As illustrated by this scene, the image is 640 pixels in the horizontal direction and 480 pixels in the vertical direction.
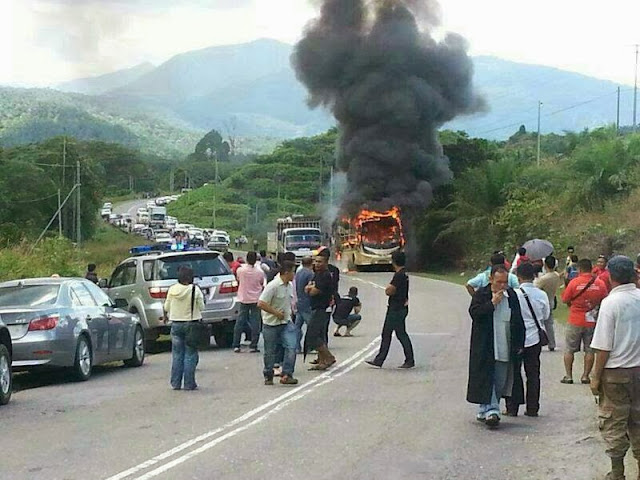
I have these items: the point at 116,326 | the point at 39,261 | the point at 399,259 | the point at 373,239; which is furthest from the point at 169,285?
the point at 373,239

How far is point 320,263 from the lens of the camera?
15.1m

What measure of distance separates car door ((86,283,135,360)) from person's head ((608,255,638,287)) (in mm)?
9261

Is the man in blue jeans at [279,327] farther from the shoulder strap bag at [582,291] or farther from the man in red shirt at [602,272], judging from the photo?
the man in red shirt at [602,272]

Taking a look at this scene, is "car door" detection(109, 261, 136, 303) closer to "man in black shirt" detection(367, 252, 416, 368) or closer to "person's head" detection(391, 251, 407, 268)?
"man in black shirt" detection(367, 252, 416, 368)

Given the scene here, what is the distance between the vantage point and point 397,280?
49.6 feet

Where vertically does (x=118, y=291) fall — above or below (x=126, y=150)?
below

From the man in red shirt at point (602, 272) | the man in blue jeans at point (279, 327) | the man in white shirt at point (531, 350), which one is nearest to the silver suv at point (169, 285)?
the man in blue jeans at point (279, 327)

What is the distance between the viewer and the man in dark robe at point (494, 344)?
1029 cm

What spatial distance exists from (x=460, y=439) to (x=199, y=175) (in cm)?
14814

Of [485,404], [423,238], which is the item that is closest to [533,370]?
[485,404]

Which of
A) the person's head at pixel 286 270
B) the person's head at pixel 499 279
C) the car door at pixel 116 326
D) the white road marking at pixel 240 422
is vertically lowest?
the white road marking at pixel 240 422

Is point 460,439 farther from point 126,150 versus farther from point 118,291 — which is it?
point 126,150

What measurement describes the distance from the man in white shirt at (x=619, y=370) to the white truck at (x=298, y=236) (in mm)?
44198

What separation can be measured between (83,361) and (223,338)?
5.26 meters
